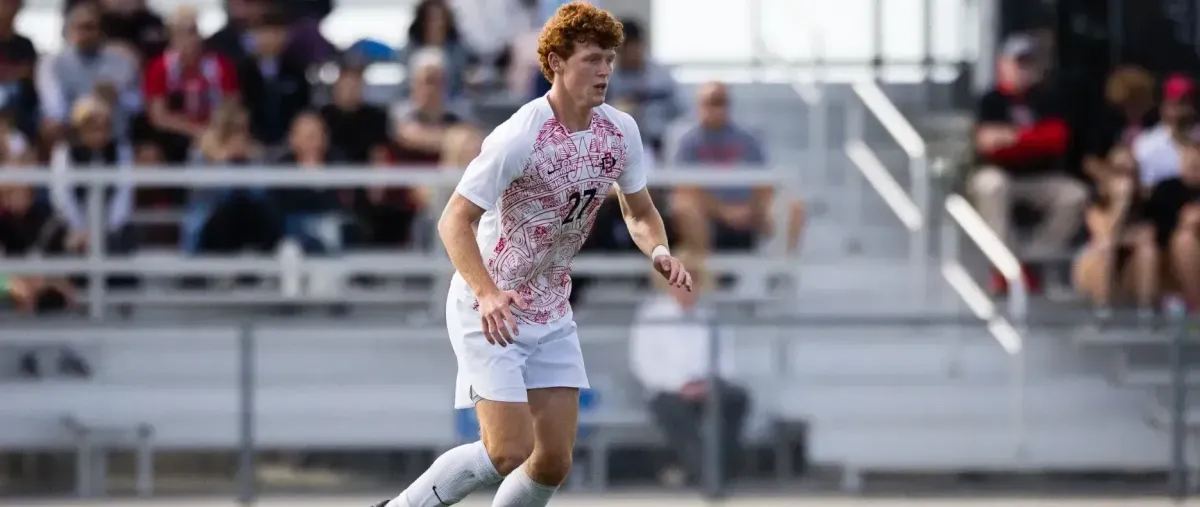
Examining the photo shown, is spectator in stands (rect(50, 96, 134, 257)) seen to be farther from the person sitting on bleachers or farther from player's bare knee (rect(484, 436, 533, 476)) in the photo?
player's bare knee (rect(484, 436, 533, 476))

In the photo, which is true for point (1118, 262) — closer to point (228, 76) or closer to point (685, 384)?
point (685, 384)

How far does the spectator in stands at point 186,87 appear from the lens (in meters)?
12.3

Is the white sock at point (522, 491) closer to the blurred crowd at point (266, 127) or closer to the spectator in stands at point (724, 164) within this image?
the blurred crowd at point (266, 127)

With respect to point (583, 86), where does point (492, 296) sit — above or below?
below

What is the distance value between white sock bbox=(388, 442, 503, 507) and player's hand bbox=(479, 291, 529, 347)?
1.92 ft

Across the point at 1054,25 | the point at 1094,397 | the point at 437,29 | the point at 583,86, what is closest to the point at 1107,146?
the point at 1054,25

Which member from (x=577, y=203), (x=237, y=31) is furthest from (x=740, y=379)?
(x=577, y=203)

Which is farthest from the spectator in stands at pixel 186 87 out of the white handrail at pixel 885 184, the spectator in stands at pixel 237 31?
the white handrail at pixel 885 184

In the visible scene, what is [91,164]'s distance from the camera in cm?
1203

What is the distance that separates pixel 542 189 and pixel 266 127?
5.89 m

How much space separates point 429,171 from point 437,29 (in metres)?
1.38

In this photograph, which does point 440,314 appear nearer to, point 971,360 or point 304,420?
point 304,420

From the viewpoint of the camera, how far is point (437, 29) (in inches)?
499

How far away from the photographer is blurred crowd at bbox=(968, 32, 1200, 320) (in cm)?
1220
